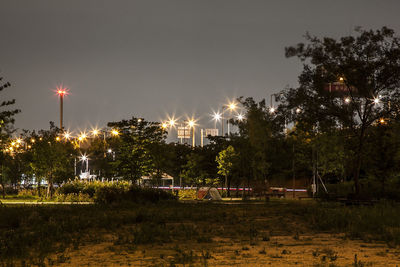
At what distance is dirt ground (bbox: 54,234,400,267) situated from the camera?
8.93m

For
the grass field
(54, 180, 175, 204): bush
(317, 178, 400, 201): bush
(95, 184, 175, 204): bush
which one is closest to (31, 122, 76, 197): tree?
(54, 180, 175, 204): bush

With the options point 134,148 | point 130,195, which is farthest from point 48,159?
point 130,195

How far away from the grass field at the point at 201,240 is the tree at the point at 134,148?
1890 centimetres

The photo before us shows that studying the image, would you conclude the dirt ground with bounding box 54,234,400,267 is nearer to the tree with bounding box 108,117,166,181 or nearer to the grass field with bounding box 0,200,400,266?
the grass field with bounding box 0,200,400,266

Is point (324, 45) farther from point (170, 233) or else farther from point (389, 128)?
point (170, 233)

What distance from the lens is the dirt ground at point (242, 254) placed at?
Result: 893 centimetres

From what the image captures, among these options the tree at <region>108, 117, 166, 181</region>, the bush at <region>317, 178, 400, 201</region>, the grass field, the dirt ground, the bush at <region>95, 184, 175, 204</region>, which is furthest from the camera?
the tree at <region>108, 117, 166, 181</region>

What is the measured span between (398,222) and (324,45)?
45.7ft

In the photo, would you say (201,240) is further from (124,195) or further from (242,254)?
(124,195)

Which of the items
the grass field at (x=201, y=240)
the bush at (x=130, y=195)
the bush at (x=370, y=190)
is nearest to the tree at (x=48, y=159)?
the bush at (x=130, y=195)

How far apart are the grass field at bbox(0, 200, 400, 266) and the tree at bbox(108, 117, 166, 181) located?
18.9 meters

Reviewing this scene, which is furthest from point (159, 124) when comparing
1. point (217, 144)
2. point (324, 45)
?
point (217, 144)

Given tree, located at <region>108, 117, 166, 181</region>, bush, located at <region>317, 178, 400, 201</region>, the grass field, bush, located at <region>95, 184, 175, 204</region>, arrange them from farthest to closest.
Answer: tree, located at <region>108, 117, 166, 181</region>
bush, located at <region>317, 178, 400, 201</region>
bush, located at <region>95, 184, 175, 204</region>
the grass field

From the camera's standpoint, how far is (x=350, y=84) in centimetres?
2588
